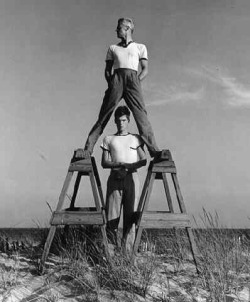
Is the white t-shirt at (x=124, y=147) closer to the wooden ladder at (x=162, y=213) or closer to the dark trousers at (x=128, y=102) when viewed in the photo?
the dark trousers at (x=128, y=102)

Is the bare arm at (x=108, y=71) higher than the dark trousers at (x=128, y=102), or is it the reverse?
the bare arm at (x=108, y=71)

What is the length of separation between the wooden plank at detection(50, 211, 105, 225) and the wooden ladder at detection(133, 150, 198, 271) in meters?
0.57

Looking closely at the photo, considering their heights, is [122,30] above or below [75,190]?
above

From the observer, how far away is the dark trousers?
5.93 m

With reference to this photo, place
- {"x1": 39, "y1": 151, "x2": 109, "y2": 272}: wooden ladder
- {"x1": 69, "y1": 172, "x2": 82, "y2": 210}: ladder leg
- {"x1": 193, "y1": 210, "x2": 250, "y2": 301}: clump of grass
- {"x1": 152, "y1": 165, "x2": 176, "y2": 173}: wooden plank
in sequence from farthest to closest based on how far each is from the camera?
{"x1": 69, "y1": 172, "x2": 82, "y2": 210}: ladder leg
{"x1": 152, "y1": 165, "x2": 176, "y2": 173}: wooden plank
{"x1": 39, "y1": 151, "x2": 109, "y2": 272}: wooden ladder
{"x1": 193, "y1": 210, "x2": 250, "y2": 301}: clump of grass

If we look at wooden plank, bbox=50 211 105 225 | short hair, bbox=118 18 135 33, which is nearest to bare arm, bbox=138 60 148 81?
short hair, bbox=118 18 135 33

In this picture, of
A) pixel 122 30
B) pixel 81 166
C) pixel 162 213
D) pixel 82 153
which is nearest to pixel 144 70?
pixel 122 30

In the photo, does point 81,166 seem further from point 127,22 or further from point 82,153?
point 127,22

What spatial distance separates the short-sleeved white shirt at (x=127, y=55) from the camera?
595 centimetres

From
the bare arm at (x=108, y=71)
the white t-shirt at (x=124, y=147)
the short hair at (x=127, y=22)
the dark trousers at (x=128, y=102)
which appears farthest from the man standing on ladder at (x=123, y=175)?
the short hair at (x=127, y=22)

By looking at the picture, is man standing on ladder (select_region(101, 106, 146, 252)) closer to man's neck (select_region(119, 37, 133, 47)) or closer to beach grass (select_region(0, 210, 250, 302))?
beach grass (select_region(0, 210, 250, 302))

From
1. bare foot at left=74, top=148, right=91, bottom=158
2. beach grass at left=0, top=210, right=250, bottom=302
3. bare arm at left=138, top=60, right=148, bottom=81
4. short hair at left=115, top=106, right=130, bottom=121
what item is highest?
bare arm at left=138, top=60, right=148, bottom=81

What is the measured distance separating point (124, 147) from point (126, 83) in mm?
962

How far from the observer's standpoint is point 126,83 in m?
5.93
